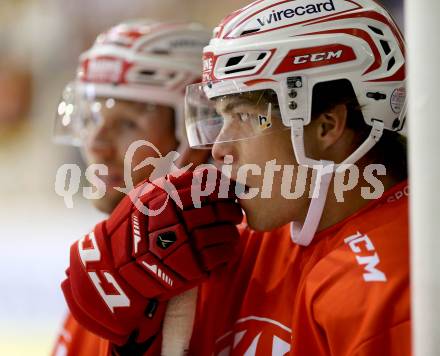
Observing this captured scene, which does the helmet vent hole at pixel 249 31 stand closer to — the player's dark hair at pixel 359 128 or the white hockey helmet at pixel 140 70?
the player's dark hair at pixel 359 128

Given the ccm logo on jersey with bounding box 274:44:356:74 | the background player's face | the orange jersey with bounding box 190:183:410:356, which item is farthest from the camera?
the background player's face

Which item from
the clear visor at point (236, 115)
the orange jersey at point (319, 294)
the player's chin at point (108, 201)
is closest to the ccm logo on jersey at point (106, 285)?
the orange jersey at point (319, 294)

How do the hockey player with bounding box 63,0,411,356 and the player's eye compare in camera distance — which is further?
the player's eye

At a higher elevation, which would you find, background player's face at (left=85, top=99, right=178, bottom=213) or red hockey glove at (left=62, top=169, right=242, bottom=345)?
background player's face at (left=85, top=99, right=178, bottom=213)

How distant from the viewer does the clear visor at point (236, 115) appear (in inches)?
43.8

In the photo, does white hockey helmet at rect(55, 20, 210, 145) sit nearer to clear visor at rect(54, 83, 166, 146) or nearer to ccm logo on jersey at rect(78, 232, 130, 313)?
clear visor at rect(54, 83, 166, 146)

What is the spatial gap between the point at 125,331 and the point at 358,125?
50cm

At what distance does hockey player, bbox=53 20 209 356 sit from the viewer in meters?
1.73

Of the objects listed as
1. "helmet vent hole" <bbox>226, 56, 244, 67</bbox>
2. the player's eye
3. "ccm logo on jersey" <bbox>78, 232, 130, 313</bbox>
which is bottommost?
"ccm logo on jersey" <bbox>78, 232, 130, 313</bbox>

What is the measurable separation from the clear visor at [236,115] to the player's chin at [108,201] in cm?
57

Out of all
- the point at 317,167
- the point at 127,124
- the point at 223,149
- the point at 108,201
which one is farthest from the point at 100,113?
the point at 317,167

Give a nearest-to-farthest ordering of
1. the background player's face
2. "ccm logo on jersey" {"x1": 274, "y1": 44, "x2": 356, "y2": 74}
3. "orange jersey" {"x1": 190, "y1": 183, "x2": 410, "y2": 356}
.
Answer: "orange jersey" {"x1": 190, "y1": 183, "x2": 410, "y2": 356} → "ccm logo on jersey" {"x1": 274, "y1": 44, "x2": 356, "y2": 74} → the background player's face

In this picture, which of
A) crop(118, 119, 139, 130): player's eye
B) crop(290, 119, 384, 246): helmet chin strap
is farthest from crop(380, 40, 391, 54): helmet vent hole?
crop(118, 119, 139, 130): player's eye

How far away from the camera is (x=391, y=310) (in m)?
0.90
